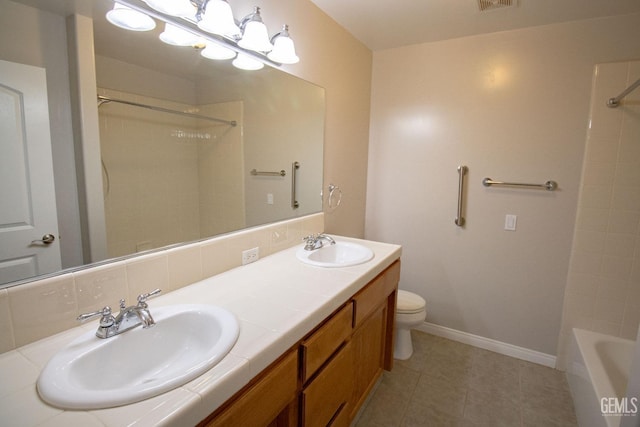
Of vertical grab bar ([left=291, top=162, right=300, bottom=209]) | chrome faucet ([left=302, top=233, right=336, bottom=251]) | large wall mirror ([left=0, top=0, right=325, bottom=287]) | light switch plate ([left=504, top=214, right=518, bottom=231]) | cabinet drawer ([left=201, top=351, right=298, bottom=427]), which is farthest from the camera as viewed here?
light switch plate ([left=504, top=214, right=518, bottom=231])

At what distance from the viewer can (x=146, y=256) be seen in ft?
3.84

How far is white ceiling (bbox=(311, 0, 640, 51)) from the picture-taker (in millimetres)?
1863

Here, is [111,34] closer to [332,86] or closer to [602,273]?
[332,86]

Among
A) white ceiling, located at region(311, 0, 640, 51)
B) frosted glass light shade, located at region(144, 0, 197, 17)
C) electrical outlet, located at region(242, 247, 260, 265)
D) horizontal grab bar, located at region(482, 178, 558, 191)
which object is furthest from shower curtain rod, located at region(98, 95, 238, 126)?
horizontal grab bar, located at region(482, 178, 558, 191)

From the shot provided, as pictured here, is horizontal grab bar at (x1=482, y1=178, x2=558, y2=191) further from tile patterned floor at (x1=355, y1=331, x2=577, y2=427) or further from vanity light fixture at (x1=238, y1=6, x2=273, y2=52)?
vanity light fixture at (x1=238, y1=6, x2=273, y2=52)

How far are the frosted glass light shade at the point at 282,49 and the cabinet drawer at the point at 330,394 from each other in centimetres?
146

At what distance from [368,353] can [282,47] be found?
5.53 feet

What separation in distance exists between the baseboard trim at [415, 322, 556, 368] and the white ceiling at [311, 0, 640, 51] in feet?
7.30

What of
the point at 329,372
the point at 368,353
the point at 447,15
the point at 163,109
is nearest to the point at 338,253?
the point at 368,353

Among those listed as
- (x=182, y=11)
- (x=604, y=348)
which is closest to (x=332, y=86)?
(x=182, y=11)

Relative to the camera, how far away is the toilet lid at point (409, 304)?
222 cm

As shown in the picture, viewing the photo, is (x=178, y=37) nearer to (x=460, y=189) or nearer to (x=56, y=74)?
(x=56, y=74)

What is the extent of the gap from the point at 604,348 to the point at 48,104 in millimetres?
2989

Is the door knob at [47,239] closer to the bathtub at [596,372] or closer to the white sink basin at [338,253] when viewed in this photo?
the white sink basin at [338,253]
